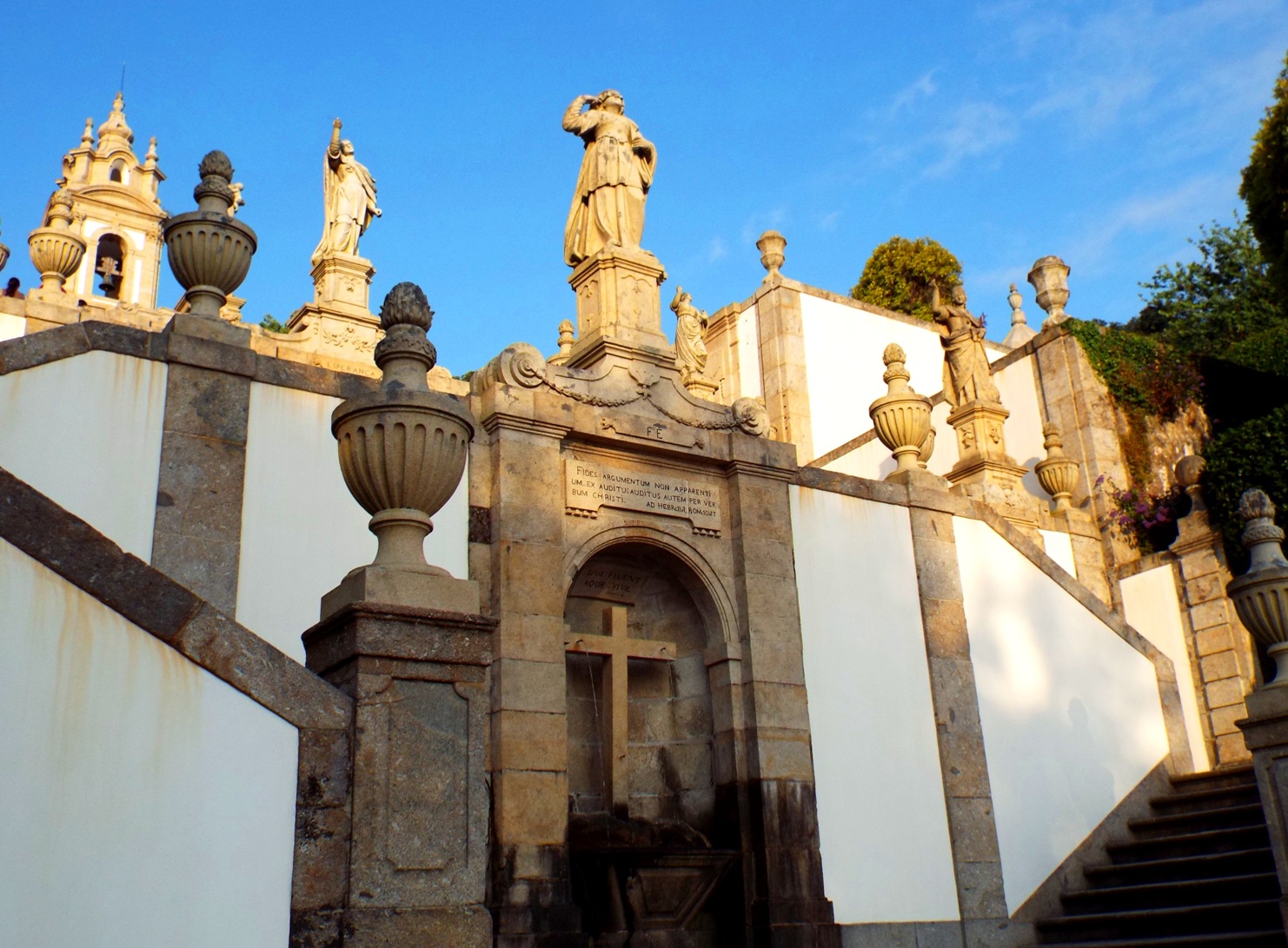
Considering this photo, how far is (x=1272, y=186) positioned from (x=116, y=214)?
86.2ft

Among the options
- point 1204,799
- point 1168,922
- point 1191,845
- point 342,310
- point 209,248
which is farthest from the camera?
point 342,310

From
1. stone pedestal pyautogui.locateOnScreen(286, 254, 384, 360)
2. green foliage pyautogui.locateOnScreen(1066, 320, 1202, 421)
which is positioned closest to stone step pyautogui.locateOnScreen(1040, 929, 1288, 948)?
stone pedestal pyautogui.locateOnScreen(286, 254, 384, 360)

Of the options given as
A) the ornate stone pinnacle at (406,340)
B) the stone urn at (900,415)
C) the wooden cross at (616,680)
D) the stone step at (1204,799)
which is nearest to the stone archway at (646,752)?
the wooden cross at (616,680)

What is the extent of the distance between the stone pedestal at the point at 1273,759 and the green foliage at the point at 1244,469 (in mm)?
5909

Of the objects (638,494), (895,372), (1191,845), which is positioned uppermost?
(895,372)

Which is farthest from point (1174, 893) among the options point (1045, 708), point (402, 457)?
point (402, 457)

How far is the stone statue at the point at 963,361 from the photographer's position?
1554cm

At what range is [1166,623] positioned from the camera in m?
14.5

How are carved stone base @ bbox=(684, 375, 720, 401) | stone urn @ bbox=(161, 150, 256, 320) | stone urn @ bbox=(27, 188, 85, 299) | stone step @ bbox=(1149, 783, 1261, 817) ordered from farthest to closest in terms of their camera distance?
1. carved stone base @ bbox=(684, 375, 720, 401)
2. stone urn @ bbox=(27, 188, 85, 299)
3. stone step @ bbox=(1149, 783, 1261, 817)
4. stone urn @ bbox=(161, 150, 256, 320)

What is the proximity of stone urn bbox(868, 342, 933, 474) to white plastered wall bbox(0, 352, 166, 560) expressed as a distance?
6.32 metres

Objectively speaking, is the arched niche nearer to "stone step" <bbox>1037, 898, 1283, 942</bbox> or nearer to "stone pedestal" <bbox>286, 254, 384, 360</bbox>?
"stone step" <bbox>1037, 898, 1283, 942</bbox>

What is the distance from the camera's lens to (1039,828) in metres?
10.5

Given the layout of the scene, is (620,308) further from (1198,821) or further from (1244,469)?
(1244,469)

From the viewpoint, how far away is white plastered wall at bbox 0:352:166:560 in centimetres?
712
